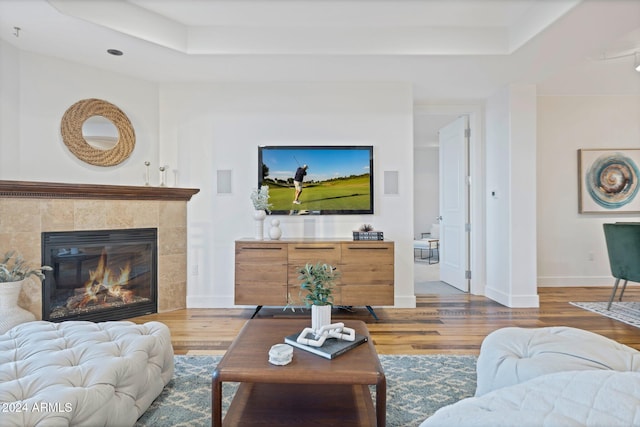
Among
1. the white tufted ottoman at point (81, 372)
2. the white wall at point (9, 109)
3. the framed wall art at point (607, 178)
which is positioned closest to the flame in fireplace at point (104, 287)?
the white wall at point (9, 109)

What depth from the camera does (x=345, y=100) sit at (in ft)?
12.6

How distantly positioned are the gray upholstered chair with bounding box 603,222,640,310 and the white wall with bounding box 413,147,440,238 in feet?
18.9

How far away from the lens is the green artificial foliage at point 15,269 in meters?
2.65

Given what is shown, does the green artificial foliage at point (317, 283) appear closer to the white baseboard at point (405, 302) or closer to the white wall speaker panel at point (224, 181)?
the white baseboard at point (405, 302)

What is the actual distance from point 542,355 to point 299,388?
1.14 metres

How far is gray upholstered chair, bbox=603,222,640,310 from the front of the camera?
129 inches

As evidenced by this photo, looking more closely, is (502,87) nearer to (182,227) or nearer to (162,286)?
(182,227)

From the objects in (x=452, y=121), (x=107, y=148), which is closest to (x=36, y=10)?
(x=107, y=148)

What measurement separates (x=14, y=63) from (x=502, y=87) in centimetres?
512

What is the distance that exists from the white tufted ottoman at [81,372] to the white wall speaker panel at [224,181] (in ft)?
6.74

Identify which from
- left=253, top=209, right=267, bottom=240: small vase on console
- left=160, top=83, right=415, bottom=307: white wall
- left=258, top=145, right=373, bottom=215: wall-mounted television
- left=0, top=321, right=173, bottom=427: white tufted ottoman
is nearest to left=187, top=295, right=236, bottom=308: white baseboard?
left=160, top=83, right=415, bottom=307: white wall

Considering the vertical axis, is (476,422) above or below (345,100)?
below

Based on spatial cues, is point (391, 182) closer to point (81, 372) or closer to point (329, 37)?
point (329, 37)

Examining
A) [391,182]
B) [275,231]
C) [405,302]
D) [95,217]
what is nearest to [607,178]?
[391,182]
